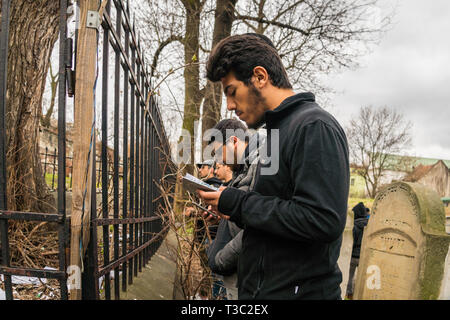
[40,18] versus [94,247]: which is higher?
[40,18]

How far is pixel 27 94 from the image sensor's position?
2975 millimetres

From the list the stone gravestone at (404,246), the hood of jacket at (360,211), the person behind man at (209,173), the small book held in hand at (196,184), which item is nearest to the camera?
the small book held in hand at (196,184)

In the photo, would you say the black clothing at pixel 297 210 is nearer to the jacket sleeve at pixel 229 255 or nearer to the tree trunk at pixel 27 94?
the jacket sleeve at pixel 229 255

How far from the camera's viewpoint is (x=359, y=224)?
6.33m

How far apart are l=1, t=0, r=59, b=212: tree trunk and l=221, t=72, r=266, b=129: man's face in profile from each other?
2036 mm

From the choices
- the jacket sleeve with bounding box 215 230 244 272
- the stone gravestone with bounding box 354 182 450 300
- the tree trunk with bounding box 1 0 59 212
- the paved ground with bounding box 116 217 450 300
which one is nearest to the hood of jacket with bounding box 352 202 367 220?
the stone gravestone with bounding box 354 182 450 300

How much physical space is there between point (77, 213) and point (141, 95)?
64.7 inches

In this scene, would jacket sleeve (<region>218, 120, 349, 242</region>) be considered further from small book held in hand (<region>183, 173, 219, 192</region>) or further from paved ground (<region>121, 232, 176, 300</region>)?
paved ground (<region>121, 232, 176, 300</region>)

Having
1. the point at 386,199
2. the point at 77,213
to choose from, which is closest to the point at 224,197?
the point at 77,213

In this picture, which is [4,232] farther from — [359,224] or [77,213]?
[359,224]

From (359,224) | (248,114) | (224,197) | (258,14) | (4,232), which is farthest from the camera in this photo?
(258,14)

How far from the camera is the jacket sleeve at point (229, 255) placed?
2.08m

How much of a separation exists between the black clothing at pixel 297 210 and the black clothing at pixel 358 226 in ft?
18.0

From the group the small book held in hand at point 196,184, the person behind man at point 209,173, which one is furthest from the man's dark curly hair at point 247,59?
→ the person behind man at point 209,173
